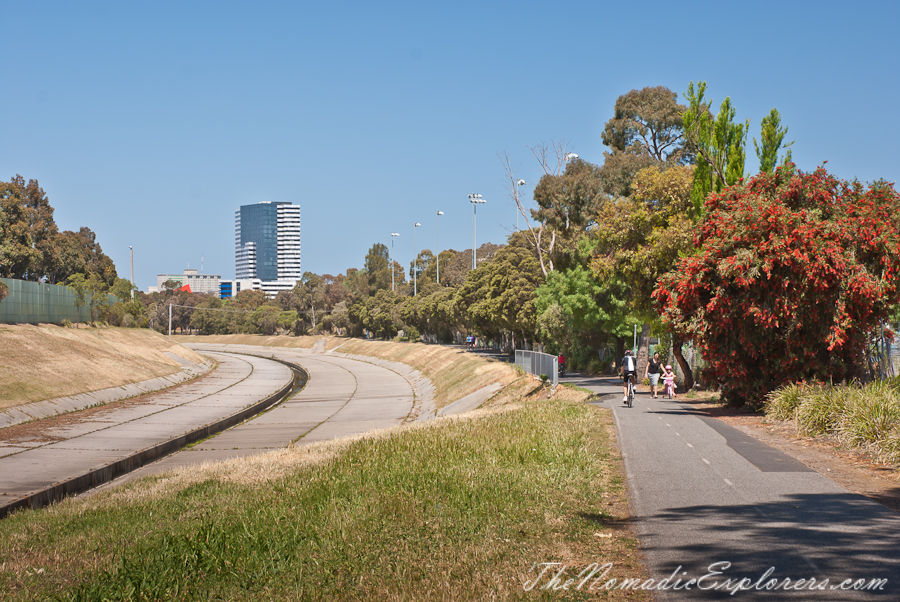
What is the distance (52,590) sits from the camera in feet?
22.0

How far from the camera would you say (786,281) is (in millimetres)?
18625

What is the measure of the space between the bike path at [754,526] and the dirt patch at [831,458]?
0.31 meters

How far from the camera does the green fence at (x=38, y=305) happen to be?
158ft

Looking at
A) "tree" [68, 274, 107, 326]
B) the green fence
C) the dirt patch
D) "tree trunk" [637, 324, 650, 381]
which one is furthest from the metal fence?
"tree" [68, 274, 107, 326]

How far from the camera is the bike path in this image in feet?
19.9

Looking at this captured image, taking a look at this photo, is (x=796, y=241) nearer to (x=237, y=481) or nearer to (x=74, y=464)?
(x=237, y=481)

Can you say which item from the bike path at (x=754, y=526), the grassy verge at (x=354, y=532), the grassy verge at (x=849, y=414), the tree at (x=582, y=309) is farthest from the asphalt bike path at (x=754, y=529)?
the tree at (x=582, y=309)

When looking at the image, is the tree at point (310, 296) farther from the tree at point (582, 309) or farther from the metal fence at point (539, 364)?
the metal fence at point (539, 364)

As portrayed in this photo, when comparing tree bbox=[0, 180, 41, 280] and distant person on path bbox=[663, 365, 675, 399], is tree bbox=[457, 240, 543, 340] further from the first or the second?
tree bbox=[0, 180, 41, 280]

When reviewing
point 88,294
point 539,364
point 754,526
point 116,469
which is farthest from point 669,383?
point 88,294

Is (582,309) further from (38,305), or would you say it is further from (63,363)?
(38,305)

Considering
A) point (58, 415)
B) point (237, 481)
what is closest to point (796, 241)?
point (237, 481)

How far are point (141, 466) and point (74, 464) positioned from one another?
2.37 meters

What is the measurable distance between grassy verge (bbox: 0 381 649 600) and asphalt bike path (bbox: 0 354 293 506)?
613cm
